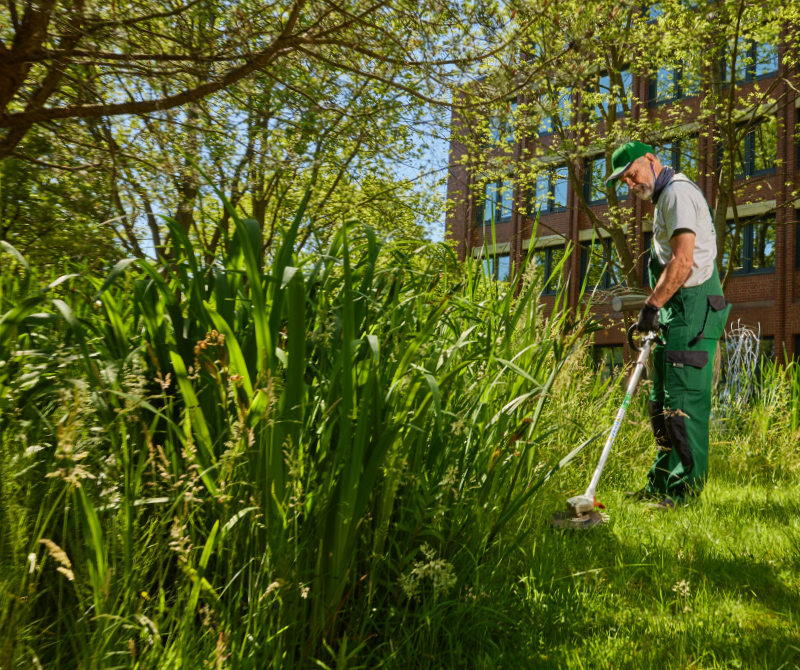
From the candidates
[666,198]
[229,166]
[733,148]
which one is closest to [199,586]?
[666,198]

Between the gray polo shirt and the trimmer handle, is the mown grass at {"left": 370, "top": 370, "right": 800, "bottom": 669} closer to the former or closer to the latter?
the trimmer handle

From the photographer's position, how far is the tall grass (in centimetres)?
128

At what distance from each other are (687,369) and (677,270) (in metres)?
0.57

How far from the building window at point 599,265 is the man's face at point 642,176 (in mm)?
478

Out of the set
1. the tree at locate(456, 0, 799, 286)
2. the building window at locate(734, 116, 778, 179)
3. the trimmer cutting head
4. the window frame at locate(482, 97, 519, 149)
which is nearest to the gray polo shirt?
the tree at locate(456, 0, 799, 286)

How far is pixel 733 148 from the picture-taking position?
11.2 metres

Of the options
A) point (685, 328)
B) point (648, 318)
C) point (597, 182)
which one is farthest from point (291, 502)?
point (597, 182)

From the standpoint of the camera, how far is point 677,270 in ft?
12.2

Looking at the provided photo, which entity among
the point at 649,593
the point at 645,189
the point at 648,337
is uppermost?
the point at 645,189

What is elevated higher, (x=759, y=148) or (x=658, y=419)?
(x=759, y=148)

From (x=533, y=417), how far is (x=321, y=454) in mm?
814

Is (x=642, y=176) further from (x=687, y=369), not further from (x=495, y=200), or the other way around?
(x=495, y=200)

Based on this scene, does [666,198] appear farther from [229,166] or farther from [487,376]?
[229,166]

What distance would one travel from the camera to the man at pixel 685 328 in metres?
3.74
